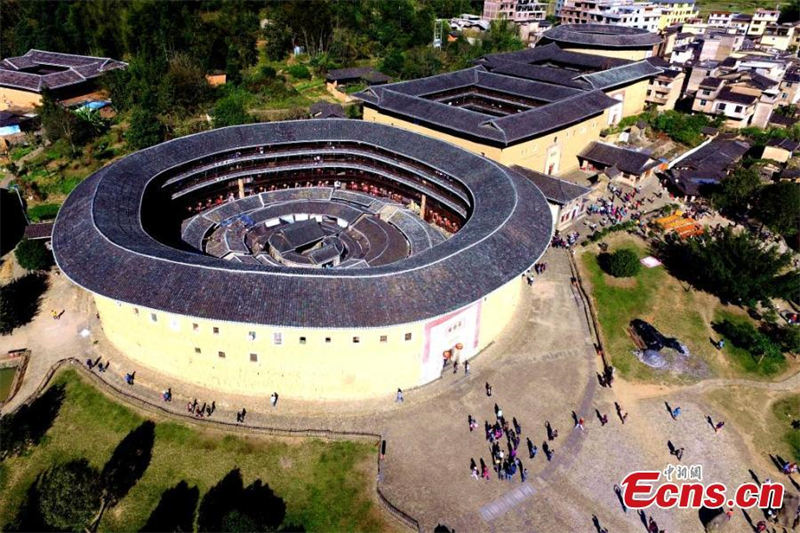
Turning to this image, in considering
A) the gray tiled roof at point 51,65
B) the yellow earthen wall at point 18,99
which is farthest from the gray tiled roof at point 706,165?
the yellow earthen wall at point 18,99

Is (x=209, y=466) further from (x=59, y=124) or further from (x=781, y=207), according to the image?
(x=781, y=207)

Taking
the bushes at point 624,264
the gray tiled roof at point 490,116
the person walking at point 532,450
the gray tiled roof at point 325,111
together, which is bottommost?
the person walking at point 532,450

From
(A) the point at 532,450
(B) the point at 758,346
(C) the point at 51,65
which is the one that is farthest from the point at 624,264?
(C) the point at 51,65

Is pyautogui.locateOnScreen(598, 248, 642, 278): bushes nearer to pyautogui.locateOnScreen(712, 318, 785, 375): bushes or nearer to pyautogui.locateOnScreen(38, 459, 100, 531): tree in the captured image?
pyautogui.locateOnScreen(712, 318, 785, 375): bushes

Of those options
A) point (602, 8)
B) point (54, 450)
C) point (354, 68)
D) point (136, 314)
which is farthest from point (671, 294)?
point (602, 8)

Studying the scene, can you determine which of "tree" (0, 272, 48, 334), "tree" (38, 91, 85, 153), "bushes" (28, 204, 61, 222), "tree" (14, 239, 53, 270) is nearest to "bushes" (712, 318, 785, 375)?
"tree" (0, 272, 48, 334)

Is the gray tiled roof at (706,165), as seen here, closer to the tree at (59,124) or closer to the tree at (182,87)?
the tree at (182,87)
